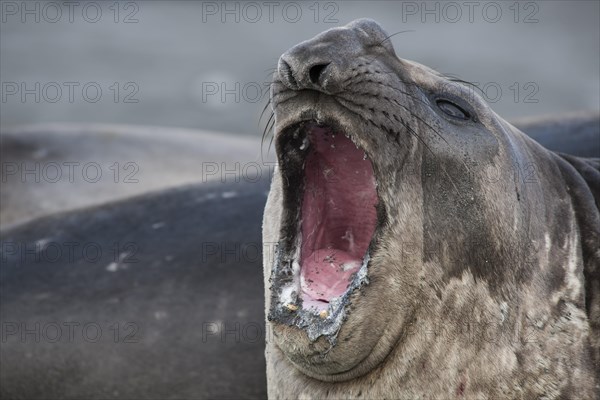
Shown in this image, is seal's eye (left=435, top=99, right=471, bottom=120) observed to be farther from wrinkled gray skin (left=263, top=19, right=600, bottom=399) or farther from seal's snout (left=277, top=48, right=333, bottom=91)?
seal's snout (left=277, top=48, right=333, bottom=91)

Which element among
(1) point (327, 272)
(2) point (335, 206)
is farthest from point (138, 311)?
(1) point (327, 272)

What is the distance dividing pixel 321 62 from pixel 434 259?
797 millimetres

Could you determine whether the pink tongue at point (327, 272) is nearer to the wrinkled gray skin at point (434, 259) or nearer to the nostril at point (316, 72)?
the wrinkled gray skin at point (434, 259)

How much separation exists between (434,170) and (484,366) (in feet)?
2.38

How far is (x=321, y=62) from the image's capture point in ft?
12.6

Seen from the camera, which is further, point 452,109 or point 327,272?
point 452,109

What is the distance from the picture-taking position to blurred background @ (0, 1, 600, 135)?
1283 cm

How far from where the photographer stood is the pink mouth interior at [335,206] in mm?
4219

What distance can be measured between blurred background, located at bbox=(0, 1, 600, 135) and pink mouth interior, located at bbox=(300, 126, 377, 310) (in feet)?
24.5

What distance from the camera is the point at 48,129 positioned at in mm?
8461

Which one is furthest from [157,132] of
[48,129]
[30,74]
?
[30,74]

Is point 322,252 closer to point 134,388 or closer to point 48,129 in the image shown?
point 134,388

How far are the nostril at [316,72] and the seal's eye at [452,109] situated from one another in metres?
0.58

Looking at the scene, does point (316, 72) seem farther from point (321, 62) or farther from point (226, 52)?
point (226, 52)
